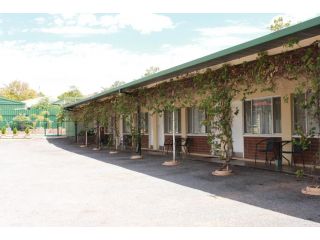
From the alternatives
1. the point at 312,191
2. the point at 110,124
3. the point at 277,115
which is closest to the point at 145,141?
the point at 110,124

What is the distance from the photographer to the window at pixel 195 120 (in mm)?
16062

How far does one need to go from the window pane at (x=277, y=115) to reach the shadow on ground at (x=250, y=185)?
69.5 inches

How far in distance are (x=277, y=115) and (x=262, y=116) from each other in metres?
0.67

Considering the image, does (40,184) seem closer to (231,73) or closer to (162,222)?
(162,222)

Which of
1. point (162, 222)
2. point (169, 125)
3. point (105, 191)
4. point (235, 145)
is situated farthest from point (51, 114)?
point (162, 222)

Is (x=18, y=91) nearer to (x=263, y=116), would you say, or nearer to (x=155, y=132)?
(x=155, y=132)

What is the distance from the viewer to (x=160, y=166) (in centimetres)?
1289

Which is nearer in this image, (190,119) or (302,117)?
(302,117)

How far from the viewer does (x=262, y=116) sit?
1278 centimetres

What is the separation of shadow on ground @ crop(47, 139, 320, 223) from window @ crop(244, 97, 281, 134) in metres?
1.79

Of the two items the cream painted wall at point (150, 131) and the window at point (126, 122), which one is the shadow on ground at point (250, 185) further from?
the cream painted wall at point (150, 131)

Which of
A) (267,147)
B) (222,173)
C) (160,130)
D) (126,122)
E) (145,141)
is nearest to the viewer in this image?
(222,173)

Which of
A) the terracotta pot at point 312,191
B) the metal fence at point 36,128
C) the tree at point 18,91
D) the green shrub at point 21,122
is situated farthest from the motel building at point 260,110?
the tree at point 18,91

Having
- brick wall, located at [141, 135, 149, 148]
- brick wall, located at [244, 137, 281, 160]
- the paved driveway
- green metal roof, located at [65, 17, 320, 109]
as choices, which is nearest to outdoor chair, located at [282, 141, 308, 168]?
the paved driveway
